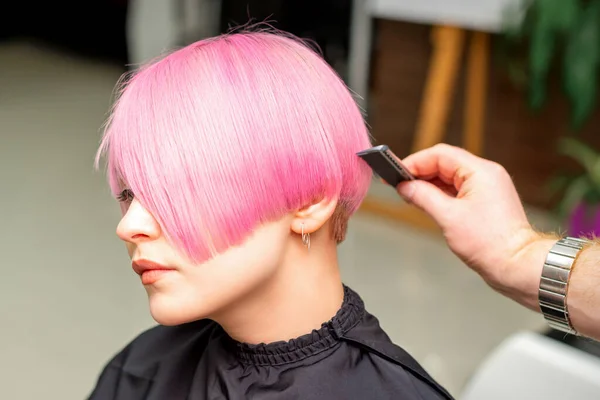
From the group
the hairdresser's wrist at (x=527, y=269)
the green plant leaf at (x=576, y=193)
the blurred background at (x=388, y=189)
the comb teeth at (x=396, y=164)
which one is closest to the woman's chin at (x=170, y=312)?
the comb teeth at (x=396, y=164)

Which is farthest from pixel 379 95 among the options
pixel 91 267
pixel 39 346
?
pixel 39 346

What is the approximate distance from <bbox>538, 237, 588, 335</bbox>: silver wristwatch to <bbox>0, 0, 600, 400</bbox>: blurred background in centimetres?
Answer: 68

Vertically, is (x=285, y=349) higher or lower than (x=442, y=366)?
higher

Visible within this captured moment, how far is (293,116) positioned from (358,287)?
1.74m

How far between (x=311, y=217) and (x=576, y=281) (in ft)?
1.18

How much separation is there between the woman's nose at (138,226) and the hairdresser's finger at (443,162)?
41 centimetres

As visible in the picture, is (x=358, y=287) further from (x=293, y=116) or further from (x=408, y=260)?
(x=293, y=116)

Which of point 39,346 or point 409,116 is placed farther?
point 409,116

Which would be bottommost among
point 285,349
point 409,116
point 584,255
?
point 409,116

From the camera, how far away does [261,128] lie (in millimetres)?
764

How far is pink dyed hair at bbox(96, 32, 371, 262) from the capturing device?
0.76 metres

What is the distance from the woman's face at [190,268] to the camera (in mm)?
788

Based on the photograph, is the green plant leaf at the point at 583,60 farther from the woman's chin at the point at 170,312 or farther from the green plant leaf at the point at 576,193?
the woman's chin at the point at 170,312

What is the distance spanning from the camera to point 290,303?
0.88m
